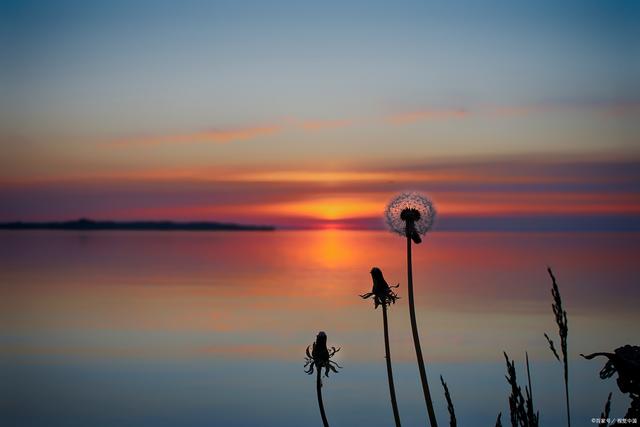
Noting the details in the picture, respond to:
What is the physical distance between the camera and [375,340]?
20047mm

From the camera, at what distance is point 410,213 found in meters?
4.45

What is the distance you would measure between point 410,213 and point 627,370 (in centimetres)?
213

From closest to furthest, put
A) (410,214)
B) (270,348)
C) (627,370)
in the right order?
(627,370) → (410,214) → (270,348)

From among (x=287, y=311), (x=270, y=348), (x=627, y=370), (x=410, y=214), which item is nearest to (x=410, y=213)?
(x=410, y=214)

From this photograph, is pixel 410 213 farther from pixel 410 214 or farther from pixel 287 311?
pixel 287 311

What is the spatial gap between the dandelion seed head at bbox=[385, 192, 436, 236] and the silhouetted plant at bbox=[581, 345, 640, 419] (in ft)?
6.55

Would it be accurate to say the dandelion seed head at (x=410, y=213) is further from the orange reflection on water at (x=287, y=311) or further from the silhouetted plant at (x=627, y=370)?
the orange reflection on water at (x=287, y=311)

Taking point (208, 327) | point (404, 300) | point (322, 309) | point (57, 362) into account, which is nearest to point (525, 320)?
point (404, 300)

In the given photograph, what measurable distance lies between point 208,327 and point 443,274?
21.8 meters

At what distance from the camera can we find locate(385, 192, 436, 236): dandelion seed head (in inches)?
176

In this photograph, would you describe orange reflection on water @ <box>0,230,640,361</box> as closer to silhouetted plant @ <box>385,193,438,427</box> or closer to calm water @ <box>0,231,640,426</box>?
calm water @ <box>0,231,640,426</box>

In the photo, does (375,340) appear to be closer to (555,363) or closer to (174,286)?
(555,363)

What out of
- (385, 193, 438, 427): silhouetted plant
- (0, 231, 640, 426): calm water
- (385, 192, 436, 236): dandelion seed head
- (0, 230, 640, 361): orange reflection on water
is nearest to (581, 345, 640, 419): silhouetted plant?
(385, 193, 438, 427): silhouetted plant

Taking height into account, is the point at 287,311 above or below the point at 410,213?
above
